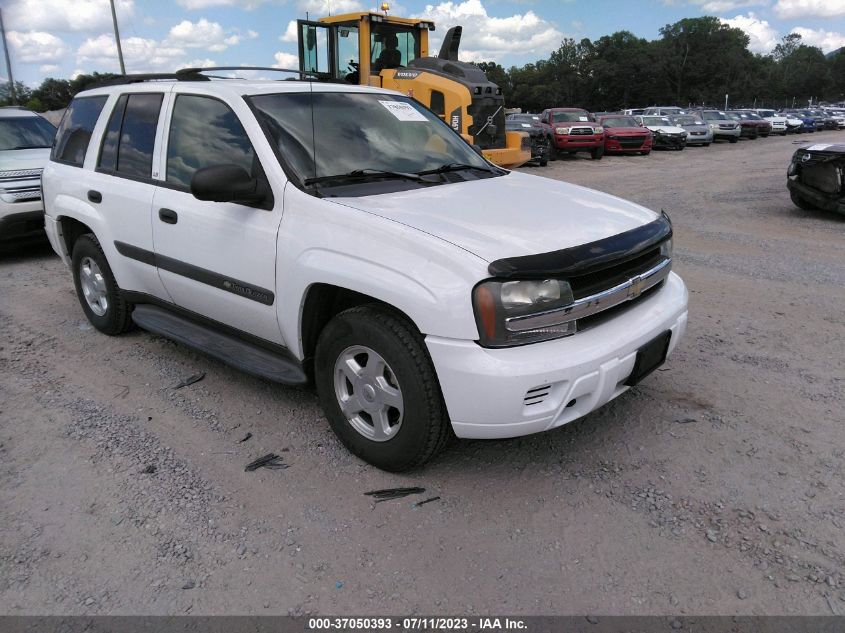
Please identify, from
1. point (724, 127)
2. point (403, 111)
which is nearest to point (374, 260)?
point (403, 111)

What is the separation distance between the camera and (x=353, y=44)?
38.1 feet

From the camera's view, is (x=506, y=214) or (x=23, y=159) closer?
(x=506, y=214)

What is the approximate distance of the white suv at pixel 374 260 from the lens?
273 centimetres

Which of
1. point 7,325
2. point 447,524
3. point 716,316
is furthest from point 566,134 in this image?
point 447,524

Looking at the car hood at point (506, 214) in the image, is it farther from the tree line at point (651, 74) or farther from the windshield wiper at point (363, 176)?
the tree line at point (651, 74)

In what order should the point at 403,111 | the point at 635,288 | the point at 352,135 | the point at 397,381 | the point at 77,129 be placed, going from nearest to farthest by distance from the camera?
the point at 397,381, the point at 635,288, the point at 352,135, the point at 403,111, the point at 77,129

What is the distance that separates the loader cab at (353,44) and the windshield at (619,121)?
13.6 m

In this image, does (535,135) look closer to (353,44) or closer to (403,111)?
(353,44)

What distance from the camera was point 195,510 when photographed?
2943 mm

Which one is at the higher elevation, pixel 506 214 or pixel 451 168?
pixel 451 168

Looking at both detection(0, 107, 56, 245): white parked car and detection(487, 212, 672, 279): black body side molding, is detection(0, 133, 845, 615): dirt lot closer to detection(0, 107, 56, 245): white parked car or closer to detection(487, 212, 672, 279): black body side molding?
detection(487, 212, 672, 279): black body side molding

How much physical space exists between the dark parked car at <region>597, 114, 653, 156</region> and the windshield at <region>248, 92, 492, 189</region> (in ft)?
67.5

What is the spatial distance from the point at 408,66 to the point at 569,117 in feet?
38.8

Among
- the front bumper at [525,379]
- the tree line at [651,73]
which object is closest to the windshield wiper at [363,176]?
the front bumper at [525,379]
